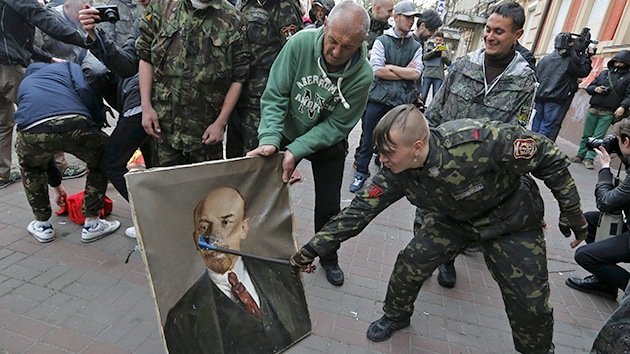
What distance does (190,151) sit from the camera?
98.5 inches

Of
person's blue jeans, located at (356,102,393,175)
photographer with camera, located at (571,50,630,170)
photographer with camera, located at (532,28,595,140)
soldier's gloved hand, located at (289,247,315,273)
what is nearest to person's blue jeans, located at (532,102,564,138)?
photographer with camera, located at (532,28,595,140)

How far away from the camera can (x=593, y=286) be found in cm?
309

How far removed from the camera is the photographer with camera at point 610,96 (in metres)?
6.09

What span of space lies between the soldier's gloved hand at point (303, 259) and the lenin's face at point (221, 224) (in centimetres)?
28

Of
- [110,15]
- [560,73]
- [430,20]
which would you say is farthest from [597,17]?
[110,15]

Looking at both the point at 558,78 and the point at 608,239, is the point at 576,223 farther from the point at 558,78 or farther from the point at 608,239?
the point at 558,78

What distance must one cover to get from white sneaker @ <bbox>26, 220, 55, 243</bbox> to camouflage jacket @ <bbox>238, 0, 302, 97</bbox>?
1.81 metres

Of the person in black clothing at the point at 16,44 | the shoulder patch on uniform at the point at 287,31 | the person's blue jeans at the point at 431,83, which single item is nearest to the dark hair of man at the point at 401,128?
the shoulder patch on uniform at the point at 287,31

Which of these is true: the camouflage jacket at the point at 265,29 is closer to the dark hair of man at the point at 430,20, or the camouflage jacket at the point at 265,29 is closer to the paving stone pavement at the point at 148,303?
the paving stone pavement at the point at 148,303

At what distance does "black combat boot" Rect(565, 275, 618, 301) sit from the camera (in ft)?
A: 9.93

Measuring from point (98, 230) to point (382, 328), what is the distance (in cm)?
219

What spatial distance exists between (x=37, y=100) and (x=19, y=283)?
1.15m

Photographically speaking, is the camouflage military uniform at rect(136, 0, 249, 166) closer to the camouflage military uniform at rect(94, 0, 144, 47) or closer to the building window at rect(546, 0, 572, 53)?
the camouflage military uniform at rect(94, 0, 144, 47)

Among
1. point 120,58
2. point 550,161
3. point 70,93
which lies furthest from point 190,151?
point 550,161
